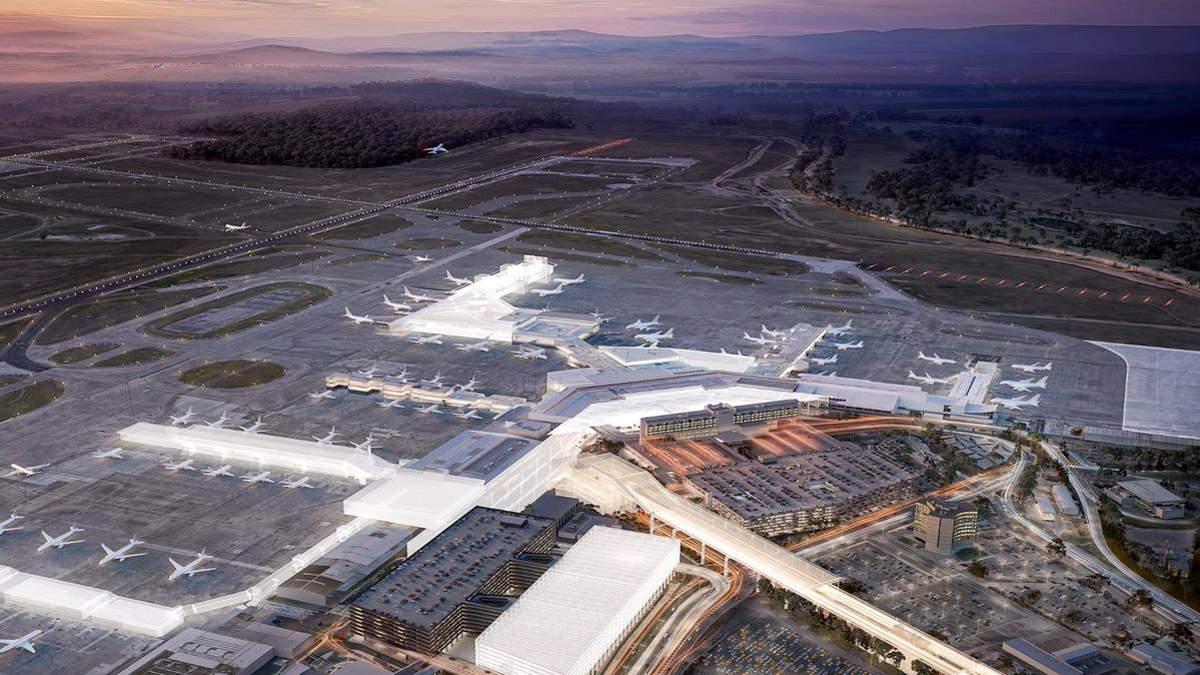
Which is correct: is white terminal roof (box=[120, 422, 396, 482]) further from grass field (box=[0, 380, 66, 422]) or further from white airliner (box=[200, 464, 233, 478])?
grass field (box=[0, 380, 66, 422])

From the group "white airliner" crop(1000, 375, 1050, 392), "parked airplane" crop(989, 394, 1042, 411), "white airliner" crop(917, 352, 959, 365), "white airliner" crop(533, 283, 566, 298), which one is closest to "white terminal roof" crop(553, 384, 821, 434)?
"parked airplane" crop(989, 394, 1042, 411)

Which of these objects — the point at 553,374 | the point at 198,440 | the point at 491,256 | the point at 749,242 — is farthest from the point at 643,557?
the point at 749,242

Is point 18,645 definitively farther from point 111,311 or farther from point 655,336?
point 111,311

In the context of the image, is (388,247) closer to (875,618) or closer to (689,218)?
(689,218)

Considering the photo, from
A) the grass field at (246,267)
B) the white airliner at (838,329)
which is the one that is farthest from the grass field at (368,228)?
the white airliner at (838,329)

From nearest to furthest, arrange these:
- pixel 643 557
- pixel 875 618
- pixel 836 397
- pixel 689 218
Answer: pixel 875 618 → pixel 643 557 → pixel 836 397 → pixel 689 218
